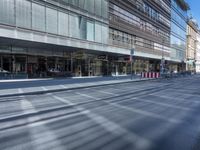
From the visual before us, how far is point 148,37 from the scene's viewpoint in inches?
2370

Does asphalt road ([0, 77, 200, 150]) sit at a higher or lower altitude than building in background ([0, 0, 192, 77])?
lower

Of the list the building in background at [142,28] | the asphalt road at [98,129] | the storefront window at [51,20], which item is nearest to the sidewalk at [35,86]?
the asphalt road at [98,129]

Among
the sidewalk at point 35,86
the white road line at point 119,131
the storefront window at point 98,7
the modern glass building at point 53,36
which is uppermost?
the storefront window at point 98,7

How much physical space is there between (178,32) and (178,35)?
45.9 inches

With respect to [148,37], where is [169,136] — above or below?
below

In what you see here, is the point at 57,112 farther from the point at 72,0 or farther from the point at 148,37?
the point at 148,37

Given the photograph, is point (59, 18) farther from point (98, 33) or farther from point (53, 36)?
point (98, 33)

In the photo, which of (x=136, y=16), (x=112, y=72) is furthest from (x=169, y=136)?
(x=136, y=16)

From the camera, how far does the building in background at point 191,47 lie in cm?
10550

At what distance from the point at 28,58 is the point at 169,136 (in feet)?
90.5

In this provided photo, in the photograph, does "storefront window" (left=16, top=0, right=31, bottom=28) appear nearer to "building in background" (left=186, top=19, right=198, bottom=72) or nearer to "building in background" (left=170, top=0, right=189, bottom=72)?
"building in background" (left=170, top=0, right=189, bottom=72)

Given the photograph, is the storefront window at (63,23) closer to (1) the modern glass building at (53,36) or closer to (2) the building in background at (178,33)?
(1) the modern glass building at (53,36)

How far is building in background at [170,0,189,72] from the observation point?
81.1 meters

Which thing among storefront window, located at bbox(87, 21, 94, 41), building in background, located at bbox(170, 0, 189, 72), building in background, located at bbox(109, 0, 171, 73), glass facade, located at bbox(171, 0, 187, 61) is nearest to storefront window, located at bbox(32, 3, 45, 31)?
storefront window, located at bbox(87, 21, 94, 41)
